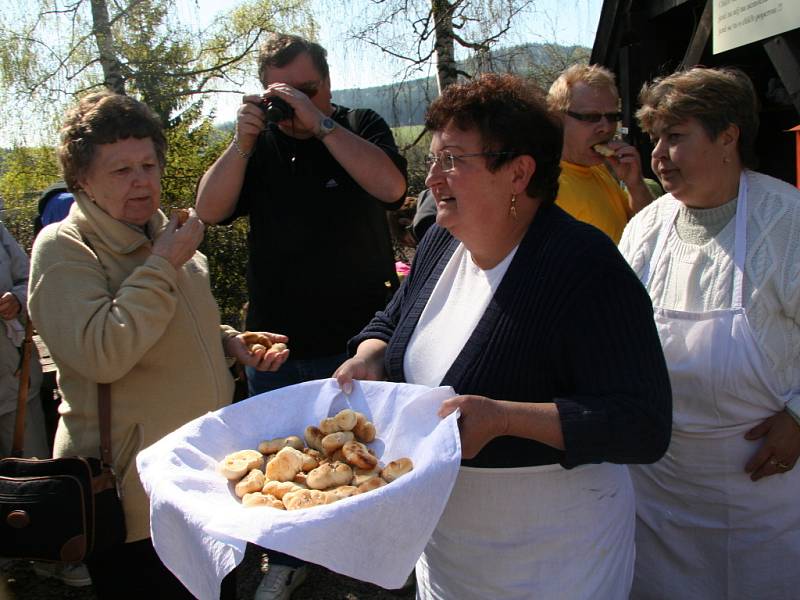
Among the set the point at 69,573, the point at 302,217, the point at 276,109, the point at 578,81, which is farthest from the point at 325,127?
the point at 69,573

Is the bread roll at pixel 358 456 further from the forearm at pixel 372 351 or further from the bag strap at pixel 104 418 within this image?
the bag strap at pixel 104 418

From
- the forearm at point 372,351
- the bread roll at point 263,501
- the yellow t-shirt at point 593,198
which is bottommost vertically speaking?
the bread roll at point 263,501

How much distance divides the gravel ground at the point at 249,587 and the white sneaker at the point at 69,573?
25 mm

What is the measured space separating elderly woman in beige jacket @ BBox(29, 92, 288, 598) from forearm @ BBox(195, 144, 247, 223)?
1.86 feet

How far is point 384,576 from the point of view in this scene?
114 cm

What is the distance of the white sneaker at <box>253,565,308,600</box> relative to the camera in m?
2.71

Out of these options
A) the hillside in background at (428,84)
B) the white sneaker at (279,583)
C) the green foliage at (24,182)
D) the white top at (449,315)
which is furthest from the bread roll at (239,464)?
the green foliage at (24,182)

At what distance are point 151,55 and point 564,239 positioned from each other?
8710mm

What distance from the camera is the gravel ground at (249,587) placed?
2871 mm

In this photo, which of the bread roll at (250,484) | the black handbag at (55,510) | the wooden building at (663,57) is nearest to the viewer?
the bread roll at (250,484)

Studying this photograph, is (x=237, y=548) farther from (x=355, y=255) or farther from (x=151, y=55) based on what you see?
(x=151, y=55)

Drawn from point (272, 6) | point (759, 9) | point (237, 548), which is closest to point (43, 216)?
point (237, 548)

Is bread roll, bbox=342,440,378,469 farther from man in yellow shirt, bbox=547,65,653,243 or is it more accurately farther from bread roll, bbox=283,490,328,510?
man in yellow shirt, bbox=547,65,653,243

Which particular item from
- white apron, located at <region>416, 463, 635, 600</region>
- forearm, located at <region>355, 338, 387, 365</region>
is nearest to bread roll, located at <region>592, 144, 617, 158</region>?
forearm, located at <region>355, 338, 387, 365</region>
